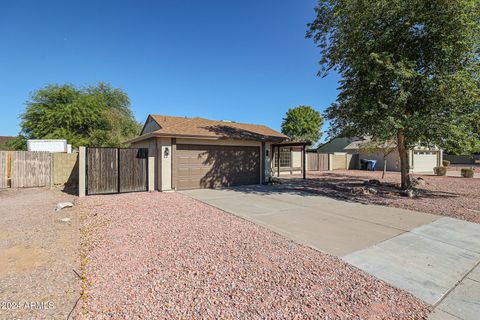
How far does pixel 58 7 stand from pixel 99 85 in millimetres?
19573

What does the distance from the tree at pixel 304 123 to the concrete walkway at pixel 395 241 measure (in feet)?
101

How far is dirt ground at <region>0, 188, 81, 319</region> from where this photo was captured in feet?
8.42

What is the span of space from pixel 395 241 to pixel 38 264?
6.43m

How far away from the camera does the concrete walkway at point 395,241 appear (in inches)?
121

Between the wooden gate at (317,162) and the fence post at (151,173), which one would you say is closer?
the fence post at (151,173)

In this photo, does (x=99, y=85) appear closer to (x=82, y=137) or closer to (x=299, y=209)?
(x=82, y=137)

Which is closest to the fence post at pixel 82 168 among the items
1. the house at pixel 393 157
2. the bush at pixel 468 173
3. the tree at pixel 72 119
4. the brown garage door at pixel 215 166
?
the brown garage door at pixel 215 166

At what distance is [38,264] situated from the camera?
140 inches

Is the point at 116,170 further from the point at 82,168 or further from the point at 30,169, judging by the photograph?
the point at 30,169

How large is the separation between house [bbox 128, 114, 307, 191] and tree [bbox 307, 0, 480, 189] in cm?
→ 536

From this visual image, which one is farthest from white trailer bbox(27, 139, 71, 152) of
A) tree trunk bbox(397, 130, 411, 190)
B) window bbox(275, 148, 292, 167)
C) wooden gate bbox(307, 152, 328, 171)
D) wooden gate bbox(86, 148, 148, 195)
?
wooden gate bbox(307, 152, 328, 171)

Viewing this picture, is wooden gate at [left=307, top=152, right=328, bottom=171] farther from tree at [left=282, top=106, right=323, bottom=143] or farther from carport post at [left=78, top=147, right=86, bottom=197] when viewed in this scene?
carport post at [left=78, top=147, right=86, bottom=197]

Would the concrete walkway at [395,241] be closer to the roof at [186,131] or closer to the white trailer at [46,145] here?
the roof at [186,131]

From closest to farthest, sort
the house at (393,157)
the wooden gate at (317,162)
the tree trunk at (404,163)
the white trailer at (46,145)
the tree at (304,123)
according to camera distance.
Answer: the tree trunk at (404,163)
the white trailer at (46,145)
the house at (393,157)
the wooden gate at (317,162)
the tree at (304,123)
